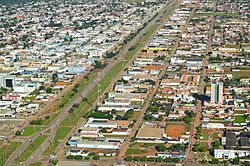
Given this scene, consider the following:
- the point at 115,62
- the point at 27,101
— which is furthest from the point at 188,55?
the point at 27,101

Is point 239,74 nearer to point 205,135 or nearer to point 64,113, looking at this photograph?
point 205,135

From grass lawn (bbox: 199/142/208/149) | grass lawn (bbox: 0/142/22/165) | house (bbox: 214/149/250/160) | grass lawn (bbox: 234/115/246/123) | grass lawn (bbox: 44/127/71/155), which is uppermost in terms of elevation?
grass lawn (bbox: 234/115/246/123)

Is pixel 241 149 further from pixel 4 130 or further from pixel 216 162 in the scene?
pixel 4 130

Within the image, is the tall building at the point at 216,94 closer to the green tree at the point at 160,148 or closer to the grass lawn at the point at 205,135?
the grass lawn at the point at 205,135

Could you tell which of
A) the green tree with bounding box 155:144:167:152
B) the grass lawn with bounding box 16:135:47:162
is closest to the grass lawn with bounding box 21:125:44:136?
the grass lawn with bounding box 16:135:47:162

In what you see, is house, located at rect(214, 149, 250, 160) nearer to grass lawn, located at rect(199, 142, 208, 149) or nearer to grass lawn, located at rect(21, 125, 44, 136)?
grass lawn, located at rect(199, 142, 208, 149)

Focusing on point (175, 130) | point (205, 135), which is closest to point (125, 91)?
point (175, 130)
